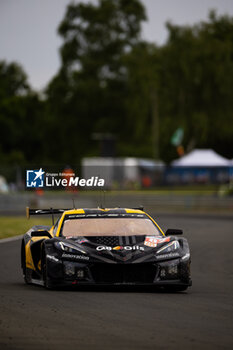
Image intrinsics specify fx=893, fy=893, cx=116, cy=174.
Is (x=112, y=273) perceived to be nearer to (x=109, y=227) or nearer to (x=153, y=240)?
(x=153, y=240)

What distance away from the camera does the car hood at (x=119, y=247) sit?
410 inches

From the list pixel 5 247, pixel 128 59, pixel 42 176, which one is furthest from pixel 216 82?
pixel 42 176

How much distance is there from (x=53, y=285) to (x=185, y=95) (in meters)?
61.3

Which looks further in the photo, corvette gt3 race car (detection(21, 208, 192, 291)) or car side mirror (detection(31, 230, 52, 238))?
car side mirror (detection(31, 230, 52, 238))

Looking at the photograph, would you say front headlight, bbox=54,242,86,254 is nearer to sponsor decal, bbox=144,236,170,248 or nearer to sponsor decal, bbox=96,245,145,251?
sponsor decal, bbox=96,245,145,251

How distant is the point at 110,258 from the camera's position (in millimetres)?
10398

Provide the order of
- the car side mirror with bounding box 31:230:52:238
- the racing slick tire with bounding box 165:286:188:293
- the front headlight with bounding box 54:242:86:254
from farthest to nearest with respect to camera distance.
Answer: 1. the car side mirror with bounding box 31:230:52:238
2. the racing slick tire with bounding box 165:286:188:293
3. the front headlight with bounding box 54:242:86:254

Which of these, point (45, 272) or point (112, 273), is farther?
point (45, 272)

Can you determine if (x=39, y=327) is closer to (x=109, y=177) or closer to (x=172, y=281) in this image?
(x=172, y=281)

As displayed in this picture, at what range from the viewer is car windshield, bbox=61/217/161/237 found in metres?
11.3

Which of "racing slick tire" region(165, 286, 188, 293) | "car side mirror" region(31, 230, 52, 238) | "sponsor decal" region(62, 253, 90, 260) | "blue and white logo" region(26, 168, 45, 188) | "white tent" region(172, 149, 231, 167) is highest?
"blue and white logo" region(26, 168, 45, 188)

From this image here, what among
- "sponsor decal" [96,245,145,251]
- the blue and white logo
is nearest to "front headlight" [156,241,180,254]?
"sponsor decal" [96,245,145,251]

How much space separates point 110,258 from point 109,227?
114 cm

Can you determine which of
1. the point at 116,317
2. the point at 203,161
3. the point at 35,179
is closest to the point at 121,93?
the point at 203,161
